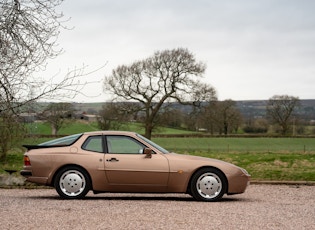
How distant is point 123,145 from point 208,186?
6.47 ft

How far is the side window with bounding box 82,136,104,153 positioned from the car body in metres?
0.10

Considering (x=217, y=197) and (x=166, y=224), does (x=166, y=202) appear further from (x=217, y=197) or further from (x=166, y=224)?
(x=166, y=224)

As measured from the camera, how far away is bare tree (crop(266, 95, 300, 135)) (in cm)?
8533

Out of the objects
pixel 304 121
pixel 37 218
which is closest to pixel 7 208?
pixel 37 218

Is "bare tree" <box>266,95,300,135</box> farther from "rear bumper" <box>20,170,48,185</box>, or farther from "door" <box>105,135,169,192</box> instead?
"rear bumper" <box>20,170,48,185</box>

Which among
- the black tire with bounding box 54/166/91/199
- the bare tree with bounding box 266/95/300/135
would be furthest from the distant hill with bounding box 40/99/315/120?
the black tire with bounding box 54/166/91/199

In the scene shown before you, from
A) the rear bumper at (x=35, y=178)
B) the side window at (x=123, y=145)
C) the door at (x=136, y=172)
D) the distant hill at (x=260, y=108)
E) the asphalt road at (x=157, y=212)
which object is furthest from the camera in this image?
the distant hill at (x=260, y=108)

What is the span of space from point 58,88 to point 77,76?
0.47 metres

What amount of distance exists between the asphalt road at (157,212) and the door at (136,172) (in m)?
0.34

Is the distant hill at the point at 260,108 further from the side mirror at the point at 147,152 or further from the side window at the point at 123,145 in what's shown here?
the side mirror at the point at 147,152

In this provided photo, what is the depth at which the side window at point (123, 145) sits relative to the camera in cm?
1242

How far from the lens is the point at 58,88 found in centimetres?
1250

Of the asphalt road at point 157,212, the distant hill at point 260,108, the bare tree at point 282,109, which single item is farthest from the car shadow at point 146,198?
the distant hill at point 260,108

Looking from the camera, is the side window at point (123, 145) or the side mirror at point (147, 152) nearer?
the side mirror at point (147, 152)
